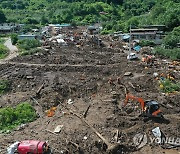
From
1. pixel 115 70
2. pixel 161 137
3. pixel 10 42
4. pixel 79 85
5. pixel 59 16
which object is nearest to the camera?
pixel 161 137

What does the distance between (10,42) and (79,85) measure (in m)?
29.4

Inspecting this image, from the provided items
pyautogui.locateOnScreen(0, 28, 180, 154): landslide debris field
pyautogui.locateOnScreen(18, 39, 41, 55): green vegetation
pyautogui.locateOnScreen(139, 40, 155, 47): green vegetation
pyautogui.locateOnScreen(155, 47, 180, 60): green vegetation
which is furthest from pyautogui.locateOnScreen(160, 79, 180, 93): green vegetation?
pyautogui.locateOnScreen(18, 39, 41, 55): green vegetation

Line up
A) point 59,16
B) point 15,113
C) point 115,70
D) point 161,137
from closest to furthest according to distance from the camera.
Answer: point 161,137
point 15,113
point 115,70
point 59,16

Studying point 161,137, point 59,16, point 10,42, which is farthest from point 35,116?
point 59,16

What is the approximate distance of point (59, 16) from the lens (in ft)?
259

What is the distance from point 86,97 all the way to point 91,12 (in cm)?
6078

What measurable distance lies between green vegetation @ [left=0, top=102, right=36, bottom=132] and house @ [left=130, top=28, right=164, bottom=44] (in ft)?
99.7

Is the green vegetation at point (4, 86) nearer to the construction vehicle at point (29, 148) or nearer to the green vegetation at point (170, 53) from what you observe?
the construction vehicle at point (29, 148)

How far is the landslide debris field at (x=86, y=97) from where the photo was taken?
1823cm

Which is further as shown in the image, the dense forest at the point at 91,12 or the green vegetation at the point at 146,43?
the dense forest at the point at 91,12

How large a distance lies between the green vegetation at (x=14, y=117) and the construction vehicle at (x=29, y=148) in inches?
156

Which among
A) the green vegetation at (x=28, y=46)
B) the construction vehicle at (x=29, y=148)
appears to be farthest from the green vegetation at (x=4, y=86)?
the green vegetation at (x=28, y=46)

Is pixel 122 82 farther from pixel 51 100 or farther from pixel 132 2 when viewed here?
pixel 132 2

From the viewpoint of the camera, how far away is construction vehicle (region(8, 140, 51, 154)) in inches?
637
